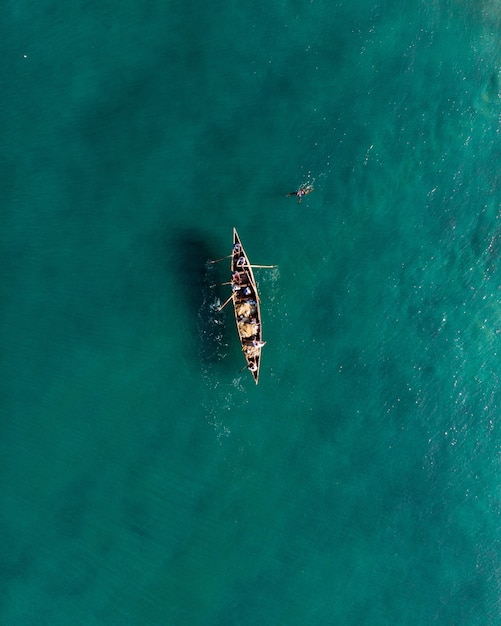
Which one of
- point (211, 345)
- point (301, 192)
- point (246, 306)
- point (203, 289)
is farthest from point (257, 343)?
point (301, 192)

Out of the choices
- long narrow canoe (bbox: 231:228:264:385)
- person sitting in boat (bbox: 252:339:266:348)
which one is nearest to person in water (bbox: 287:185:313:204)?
long narrow canoe (bbox: 231:228:264:385)

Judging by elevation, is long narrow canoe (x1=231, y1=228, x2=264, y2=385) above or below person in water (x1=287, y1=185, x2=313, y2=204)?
below

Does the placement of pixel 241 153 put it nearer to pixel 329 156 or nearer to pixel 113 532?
pixel 329 156

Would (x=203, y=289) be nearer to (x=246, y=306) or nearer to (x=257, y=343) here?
(x=246, y=306)

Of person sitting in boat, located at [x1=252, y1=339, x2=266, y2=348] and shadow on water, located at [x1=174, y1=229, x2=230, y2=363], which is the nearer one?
person sitting in boat, located at [x1=252, y1=339, x2=266, y2=348]

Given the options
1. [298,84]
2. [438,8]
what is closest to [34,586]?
[298,84]

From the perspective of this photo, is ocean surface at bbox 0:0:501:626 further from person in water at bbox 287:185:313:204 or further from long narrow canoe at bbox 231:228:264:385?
long narrow canoe at bbox 231:228:264:385
